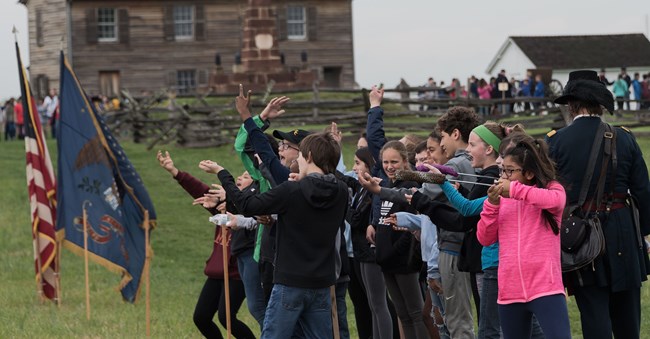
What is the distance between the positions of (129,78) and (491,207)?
166 ft

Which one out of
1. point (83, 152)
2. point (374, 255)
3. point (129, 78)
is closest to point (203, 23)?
point (129, 78)

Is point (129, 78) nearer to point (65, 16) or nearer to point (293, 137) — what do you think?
point (65, 16)

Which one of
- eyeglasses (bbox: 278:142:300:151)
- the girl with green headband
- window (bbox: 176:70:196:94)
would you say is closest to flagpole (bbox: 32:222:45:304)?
eyeglasses (bbox: 278:142:300:151)

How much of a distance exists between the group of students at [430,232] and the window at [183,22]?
47.9 metres

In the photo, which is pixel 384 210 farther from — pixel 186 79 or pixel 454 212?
pixel 186 79

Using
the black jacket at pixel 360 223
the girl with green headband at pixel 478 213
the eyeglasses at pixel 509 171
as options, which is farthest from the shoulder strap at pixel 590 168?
the black jacket at pixel 360 223

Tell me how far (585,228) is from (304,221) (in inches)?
67.7

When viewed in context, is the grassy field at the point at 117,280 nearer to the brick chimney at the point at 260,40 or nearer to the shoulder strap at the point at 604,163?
the shoulder strap at the point at 604,163

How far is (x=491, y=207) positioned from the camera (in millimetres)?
7328

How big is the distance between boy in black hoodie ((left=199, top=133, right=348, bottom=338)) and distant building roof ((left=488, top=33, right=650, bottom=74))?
57.3m

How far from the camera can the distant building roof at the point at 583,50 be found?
65.2 metres

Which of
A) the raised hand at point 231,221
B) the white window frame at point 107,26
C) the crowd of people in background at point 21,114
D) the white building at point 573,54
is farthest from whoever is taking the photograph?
the white building at point 573,54

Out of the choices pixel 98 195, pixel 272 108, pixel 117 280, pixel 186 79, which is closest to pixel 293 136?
pixel 272 108

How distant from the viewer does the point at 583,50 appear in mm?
66562
